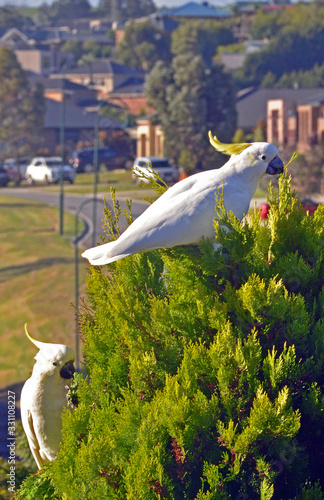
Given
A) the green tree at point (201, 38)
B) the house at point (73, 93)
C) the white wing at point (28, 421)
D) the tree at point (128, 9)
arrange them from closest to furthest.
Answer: the white wing at point (28, 421), the house at point (73, 93), the green tree at point (201, 38), the tree at point (128, 9)

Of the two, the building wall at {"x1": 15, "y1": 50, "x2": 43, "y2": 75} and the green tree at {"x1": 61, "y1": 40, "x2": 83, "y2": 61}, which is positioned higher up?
the green tree at {"x1": 61, "y1": 40, "x2": 83, "y2": 61}

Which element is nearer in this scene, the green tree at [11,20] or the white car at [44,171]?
the white car at [44,171]

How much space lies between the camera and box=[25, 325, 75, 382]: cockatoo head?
4398mm

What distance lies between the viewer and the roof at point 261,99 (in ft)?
141

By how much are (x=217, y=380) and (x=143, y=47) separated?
3409 inches

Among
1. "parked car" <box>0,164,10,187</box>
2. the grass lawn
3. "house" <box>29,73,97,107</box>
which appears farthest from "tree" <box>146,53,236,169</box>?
"house" <box>29,73,97,107</box>

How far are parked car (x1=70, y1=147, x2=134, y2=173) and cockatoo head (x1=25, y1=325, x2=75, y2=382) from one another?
3652 cm

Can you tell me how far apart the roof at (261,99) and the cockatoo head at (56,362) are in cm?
3767

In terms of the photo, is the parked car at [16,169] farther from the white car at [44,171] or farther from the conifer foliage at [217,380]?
the conifer foliage at [217,380]

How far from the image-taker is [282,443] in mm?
3453

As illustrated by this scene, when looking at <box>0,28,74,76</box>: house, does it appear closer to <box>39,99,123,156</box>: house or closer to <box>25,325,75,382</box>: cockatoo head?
<box>39,99,123,156</box>: house

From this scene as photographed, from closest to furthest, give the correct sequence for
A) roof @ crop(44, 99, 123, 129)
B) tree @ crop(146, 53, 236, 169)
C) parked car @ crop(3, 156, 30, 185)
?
1. tree @ crop(146, 53, 236, 169)
2. parked car @ crop(3, 156, 30, 185)
3. roof @ crop(44, 99, 123, 129)

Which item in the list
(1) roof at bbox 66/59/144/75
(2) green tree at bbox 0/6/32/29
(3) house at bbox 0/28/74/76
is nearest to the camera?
(1) roof at bbox 66/59/144/75

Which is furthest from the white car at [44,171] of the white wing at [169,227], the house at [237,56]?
the house at [237,56]
